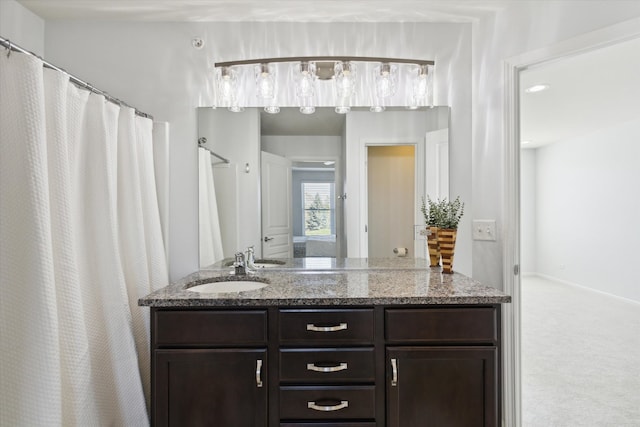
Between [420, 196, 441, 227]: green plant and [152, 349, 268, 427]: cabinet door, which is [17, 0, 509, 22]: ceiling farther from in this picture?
[152, 349, 268, 427]: cabinet door

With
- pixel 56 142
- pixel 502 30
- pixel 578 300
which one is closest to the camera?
pixel 56 142

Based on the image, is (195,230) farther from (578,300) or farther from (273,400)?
(578,300)

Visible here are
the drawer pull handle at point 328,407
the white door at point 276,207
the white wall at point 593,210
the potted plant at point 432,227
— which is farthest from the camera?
the white wall at point 593,210

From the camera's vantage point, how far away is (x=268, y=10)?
199 centimetres

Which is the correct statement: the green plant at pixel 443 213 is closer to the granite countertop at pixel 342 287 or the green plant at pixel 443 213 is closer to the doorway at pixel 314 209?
the granite countertop at pixel 342 287

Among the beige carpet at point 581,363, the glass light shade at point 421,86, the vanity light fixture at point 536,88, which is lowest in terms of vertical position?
the beige carpet at point 581,363

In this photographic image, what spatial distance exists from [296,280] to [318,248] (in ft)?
1.16

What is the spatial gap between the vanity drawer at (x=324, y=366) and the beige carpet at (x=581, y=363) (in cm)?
140

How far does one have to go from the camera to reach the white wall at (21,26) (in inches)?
73.0

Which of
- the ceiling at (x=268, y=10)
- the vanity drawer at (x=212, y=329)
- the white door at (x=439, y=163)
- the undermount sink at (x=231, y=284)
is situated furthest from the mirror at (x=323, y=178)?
the vanity drawer at (x=212, y=329)

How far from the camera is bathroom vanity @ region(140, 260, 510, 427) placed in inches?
56.7

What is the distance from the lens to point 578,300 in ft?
16.7

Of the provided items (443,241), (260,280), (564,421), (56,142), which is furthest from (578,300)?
(56,142)

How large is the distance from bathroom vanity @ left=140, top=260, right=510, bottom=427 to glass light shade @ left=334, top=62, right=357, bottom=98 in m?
1.22
